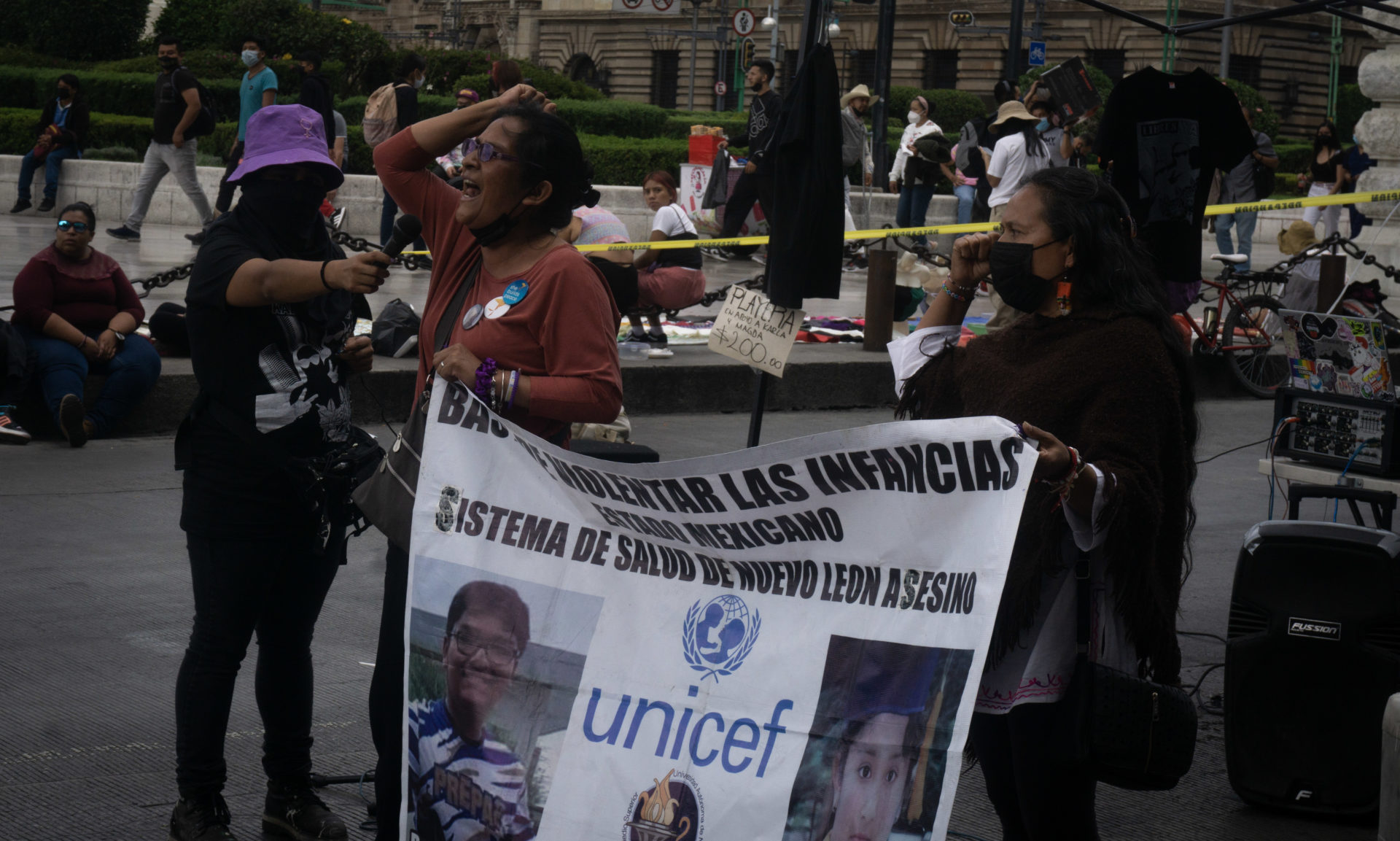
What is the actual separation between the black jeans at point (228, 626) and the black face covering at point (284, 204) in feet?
2.47

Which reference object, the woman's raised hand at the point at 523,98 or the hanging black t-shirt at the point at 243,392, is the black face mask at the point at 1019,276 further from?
the hanging black t-shirt at the point at 243,392

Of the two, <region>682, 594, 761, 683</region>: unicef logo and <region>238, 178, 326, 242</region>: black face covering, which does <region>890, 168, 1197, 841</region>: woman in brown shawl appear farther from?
<region>238, 178, 326, 242</region>: black face covering

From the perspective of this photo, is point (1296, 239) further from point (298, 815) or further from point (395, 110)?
point (298, 815)

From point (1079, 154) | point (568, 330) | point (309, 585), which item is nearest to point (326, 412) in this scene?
point (309, 585)

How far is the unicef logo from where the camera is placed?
2945 mm

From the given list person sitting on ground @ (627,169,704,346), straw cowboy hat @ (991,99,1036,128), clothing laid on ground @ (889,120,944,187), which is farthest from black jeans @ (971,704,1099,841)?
clothing laid on ground @ (889,120,944,187)

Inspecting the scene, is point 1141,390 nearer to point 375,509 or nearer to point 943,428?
point 943,428

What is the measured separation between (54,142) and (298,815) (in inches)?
723

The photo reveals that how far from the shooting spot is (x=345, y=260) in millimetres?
3531

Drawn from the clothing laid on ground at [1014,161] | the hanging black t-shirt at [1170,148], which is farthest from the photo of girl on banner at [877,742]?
the clothing laid on ground at [1014,161]

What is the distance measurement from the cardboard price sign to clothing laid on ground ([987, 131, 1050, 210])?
7.74 metres

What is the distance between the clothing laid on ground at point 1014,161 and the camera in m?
13.3

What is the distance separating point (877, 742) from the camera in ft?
9.12

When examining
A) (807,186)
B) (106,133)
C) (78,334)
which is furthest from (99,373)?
(106,133)
